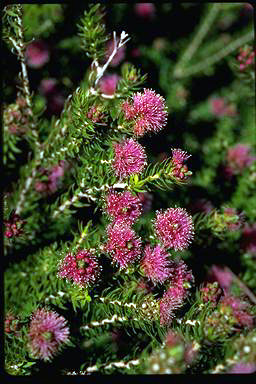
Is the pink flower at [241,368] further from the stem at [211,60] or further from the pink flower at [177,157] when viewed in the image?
the stem at [211,60]

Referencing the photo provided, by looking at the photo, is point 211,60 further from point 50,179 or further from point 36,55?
point 50,179

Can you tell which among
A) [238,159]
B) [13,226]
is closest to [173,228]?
[13,226]

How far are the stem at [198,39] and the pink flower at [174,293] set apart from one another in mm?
1257

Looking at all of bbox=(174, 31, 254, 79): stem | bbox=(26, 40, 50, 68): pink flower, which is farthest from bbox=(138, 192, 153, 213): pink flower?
bbox=(174, 31, 254, 79): stem

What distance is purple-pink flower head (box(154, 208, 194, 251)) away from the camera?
3.33 ft

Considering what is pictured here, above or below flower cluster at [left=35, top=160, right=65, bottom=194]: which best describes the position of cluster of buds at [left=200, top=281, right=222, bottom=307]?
below

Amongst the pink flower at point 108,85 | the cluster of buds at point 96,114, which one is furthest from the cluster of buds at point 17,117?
the cluster of buds at point 96,114

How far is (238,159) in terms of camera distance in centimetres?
166

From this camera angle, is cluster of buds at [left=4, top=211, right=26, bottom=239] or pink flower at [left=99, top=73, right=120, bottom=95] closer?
cluster of buds at [left=4, top=211, right=26, bottom=239]

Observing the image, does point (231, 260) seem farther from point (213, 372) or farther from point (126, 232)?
point (126, 232)

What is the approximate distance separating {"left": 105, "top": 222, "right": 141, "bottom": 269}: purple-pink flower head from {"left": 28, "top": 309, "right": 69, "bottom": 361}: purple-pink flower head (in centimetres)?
20

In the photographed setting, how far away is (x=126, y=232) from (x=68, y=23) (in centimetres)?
119

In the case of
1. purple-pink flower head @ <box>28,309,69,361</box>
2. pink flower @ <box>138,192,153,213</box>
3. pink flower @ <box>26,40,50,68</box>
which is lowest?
purple-pink flower head @ <box>28,309,69,361</box>

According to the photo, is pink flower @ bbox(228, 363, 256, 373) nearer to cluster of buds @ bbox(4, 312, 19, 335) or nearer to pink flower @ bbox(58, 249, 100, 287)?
pink flower @ bbox(58, 249, 100, 287)
